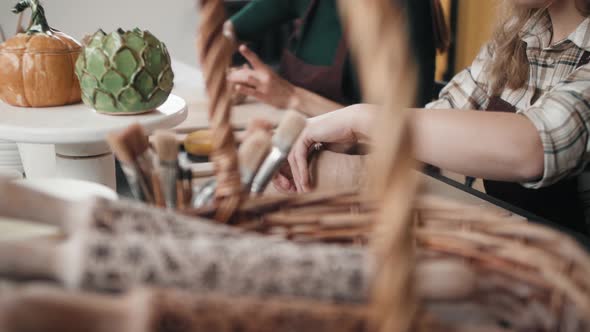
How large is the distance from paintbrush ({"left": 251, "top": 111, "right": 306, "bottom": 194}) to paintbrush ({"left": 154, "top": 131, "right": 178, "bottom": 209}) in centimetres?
7

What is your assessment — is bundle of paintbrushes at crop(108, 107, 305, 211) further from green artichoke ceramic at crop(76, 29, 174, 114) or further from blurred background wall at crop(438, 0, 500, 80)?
blurred background wall at crop(438, 0, 500, 80)

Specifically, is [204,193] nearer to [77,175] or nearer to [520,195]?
[77,175]

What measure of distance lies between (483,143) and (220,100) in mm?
425

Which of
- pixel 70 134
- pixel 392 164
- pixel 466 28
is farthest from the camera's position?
pixel 466 28

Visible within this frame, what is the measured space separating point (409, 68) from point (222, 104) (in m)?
0.18

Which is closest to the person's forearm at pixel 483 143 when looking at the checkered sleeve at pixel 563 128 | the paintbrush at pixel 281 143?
the checkered sleeve at pixel 563 128

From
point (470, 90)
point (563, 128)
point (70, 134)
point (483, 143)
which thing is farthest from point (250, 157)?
point (470, 90)

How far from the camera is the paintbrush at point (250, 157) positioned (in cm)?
40

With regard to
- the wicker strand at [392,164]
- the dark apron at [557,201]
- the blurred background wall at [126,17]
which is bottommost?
Answer: the dark apron at [557,201]

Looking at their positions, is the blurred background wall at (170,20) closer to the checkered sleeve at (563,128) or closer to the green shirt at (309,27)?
the green shirt at (309,27)

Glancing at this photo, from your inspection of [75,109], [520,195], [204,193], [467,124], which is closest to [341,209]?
[204,193]

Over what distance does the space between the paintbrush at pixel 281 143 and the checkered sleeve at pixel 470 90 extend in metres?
0.74

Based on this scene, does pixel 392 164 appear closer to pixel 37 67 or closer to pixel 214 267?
pixel 214 267

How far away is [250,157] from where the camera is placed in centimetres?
40
